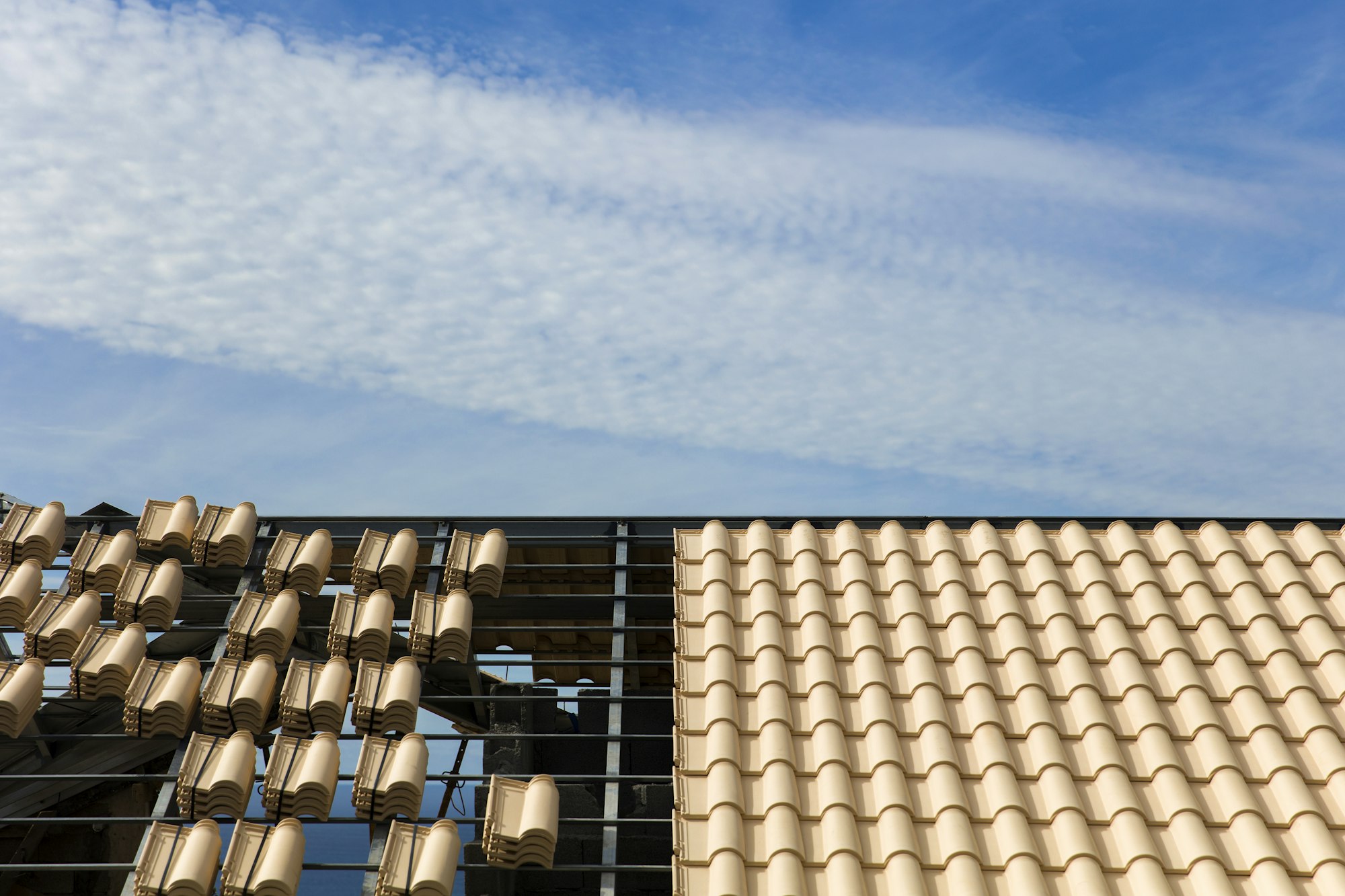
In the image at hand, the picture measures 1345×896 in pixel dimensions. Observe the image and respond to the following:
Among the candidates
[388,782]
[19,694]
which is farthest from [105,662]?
[388,782]

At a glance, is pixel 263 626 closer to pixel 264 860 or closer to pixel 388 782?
pixel 388 782

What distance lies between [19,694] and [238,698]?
2737mm

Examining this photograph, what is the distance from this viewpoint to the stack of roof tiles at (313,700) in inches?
556

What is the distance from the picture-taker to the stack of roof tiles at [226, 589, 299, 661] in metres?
15.2

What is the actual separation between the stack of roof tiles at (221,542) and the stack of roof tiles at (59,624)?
4.78 feet

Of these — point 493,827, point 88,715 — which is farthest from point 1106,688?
point 88,715

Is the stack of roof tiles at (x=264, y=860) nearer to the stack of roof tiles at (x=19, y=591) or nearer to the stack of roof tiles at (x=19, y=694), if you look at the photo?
the stack of roof tiles at (x=19, y=694)

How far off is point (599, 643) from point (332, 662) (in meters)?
5.15

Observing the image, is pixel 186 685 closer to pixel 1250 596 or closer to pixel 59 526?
pixel 59 526

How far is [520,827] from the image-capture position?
41.2ft

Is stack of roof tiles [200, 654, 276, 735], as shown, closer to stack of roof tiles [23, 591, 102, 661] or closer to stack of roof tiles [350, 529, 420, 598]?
stack of roof tiles [350, 529, 420, 598]

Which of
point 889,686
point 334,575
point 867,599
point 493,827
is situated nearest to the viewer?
point 493,827

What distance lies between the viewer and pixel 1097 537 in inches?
663

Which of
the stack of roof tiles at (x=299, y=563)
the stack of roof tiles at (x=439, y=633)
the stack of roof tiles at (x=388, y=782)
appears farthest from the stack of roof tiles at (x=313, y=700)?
the stack of roof tiles at (x=299, y=563)
